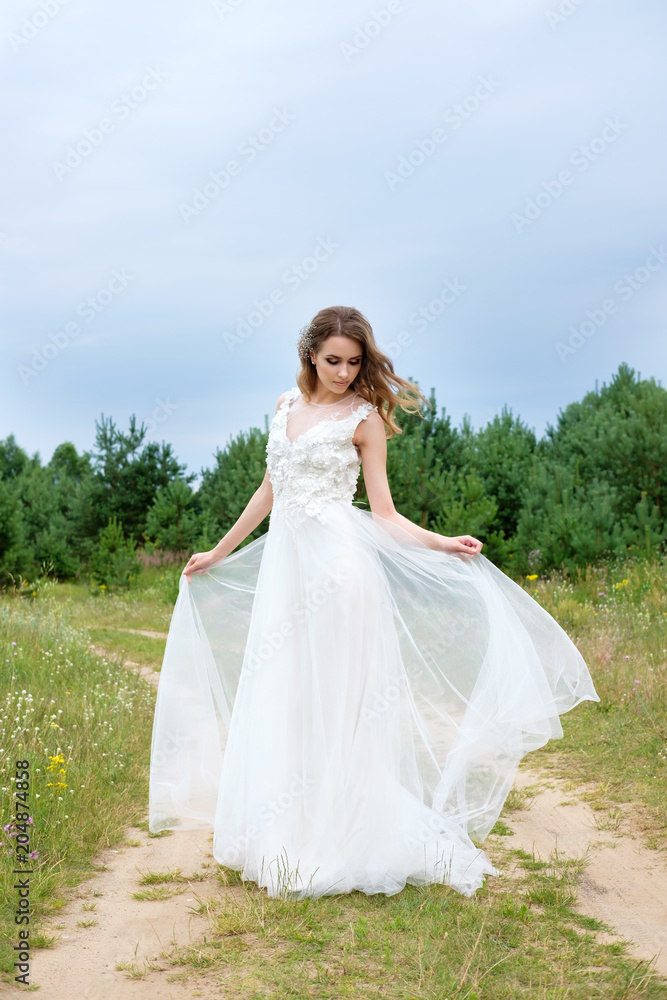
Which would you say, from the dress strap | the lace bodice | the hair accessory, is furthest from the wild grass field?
the hair accessory

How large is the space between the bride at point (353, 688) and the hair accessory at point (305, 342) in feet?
0.06

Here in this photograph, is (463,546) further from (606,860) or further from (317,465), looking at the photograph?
(606,860)

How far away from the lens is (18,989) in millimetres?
3293

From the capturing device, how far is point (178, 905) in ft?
13.1

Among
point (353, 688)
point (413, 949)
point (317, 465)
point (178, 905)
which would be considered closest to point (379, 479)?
point (317, 465)

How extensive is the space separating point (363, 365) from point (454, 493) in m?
11.0

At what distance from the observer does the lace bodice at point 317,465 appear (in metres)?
4.28

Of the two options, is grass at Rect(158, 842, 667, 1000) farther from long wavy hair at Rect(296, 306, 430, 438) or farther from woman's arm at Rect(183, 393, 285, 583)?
long wavy hair at Rect(296, 306, 430, 438)

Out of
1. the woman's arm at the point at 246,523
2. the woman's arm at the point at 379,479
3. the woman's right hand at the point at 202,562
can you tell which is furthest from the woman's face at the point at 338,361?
the woman's right hand at the point at 202,562

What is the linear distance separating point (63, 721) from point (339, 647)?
2.81 meters

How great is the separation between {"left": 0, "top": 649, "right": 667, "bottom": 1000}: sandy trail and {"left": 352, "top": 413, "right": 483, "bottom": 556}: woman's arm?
1740 millimetres

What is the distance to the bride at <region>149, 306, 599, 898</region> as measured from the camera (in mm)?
4039

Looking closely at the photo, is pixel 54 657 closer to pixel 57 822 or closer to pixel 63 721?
pixel 63 721

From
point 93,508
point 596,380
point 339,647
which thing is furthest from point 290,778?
point 596,380
